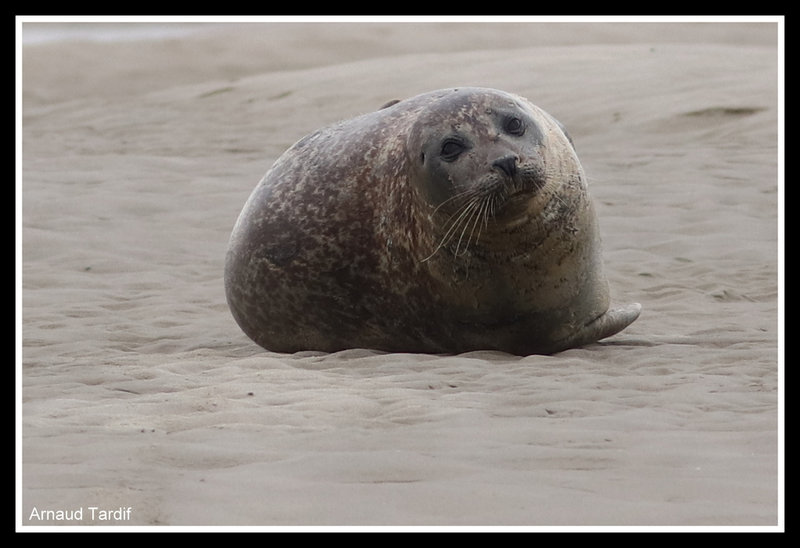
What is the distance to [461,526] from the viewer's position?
124 inches

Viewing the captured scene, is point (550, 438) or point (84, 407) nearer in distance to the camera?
point (550, 438)

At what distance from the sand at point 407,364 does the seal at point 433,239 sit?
6.1 inches

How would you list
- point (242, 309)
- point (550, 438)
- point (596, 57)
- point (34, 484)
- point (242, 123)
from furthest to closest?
1. point (596, 57)
2. point (242, 123)
3. point (242, 309)
4. point (550, 438)
5. point (34, 484)

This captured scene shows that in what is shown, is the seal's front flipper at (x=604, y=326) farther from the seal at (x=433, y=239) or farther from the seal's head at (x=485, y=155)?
the seal's head at (x=485, y=155)

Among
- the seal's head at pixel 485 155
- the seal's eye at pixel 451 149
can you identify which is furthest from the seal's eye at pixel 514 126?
the seal's eye at pixel 451 149

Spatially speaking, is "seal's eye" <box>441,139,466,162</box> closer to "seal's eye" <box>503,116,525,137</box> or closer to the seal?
the seal

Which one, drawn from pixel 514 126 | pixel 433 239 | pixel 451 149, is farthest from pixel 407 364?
pixel 514 126

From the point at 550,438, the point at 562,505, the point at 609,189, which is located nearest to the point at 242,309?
the point at 550,438

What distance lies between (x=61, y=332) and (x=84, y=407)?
1.66 m

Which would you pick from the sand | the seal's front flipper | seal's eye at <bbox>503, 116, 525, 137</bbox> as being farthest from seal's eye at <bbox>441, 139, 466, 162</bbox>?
the seal's front flipper

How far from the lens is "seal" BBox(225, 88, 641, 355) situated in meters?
4.91

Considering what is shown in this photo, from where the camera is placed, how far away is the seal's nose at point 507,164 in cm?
470

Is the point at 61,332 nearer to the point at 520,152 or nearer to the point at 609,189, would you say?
the point at 520,152

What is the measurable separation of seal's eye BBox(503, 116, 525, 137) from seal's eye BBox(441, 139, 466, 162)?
0.18m
